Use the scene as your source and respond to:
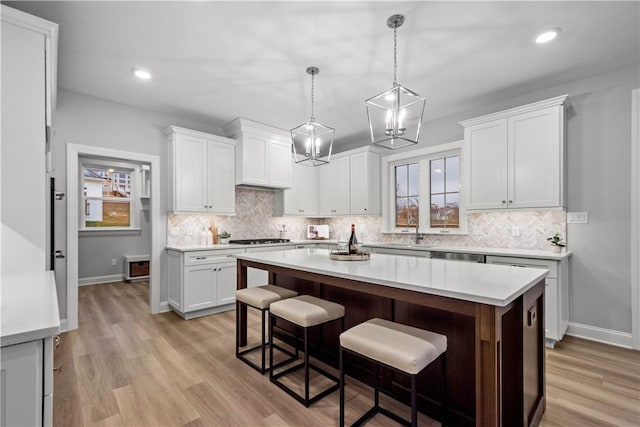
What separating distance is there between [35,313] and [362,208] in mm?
4352

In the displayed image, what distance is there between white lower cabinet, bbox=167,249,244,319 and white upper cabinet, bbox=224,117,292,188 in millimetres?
1205

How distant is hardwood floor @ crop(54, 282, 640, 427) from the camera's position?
1.91 metres

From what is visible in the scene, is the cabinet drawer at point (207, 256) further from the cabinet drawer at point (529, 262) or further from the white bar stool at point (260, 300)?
the cabinet drawer at point (529, 262)

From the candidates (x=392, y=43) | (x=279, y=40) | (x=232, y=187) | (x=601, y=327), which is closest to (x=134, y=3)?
(x=279, y=40)

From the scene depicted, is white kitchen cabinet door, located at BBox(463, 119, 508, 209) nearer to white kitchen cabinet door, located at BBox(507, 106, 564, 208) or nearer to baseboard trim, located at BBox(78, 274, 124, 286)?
white kitchen cabinet door, located at BBox(507, 106, 564, 208)

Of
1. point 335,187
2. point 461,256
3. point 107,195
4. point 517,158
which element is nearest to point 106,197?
point 107,195

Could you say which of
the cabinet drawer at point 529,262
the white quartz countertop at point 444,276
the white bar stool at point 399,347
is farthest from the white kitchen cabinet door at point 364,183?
the white bar stool at point 399,347

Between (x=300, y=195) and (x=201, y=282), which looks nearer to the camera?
(x=201, y=282)

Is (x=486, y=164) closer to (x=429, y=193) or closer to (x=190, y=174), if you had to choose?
(x=429, y=193)

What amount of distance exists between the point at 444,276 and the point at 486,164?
244 cm

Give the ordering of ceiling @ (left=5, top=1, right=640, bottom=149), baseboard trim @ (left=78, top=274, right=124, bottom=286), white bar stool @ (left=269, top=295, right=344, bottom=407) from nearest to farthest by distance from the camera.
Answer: white bar stool @ (left=269, top=295, right=344, bottom=407)
ceiling @ (left=5, top=1, right=640, bottom=149)
baseboard trim @ (left=78, top=274, right=124, bottom=286)

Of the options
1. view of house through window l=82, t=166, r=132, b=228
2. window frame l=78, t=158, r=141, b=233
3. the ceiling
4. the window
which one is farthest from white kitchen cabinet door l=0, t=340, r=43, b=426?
view of house through window l=82, t=166, r=132, b=228

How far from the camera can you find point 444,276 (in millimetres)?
1771

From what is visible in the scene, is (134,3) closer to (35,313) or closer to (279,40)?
(279,40)
